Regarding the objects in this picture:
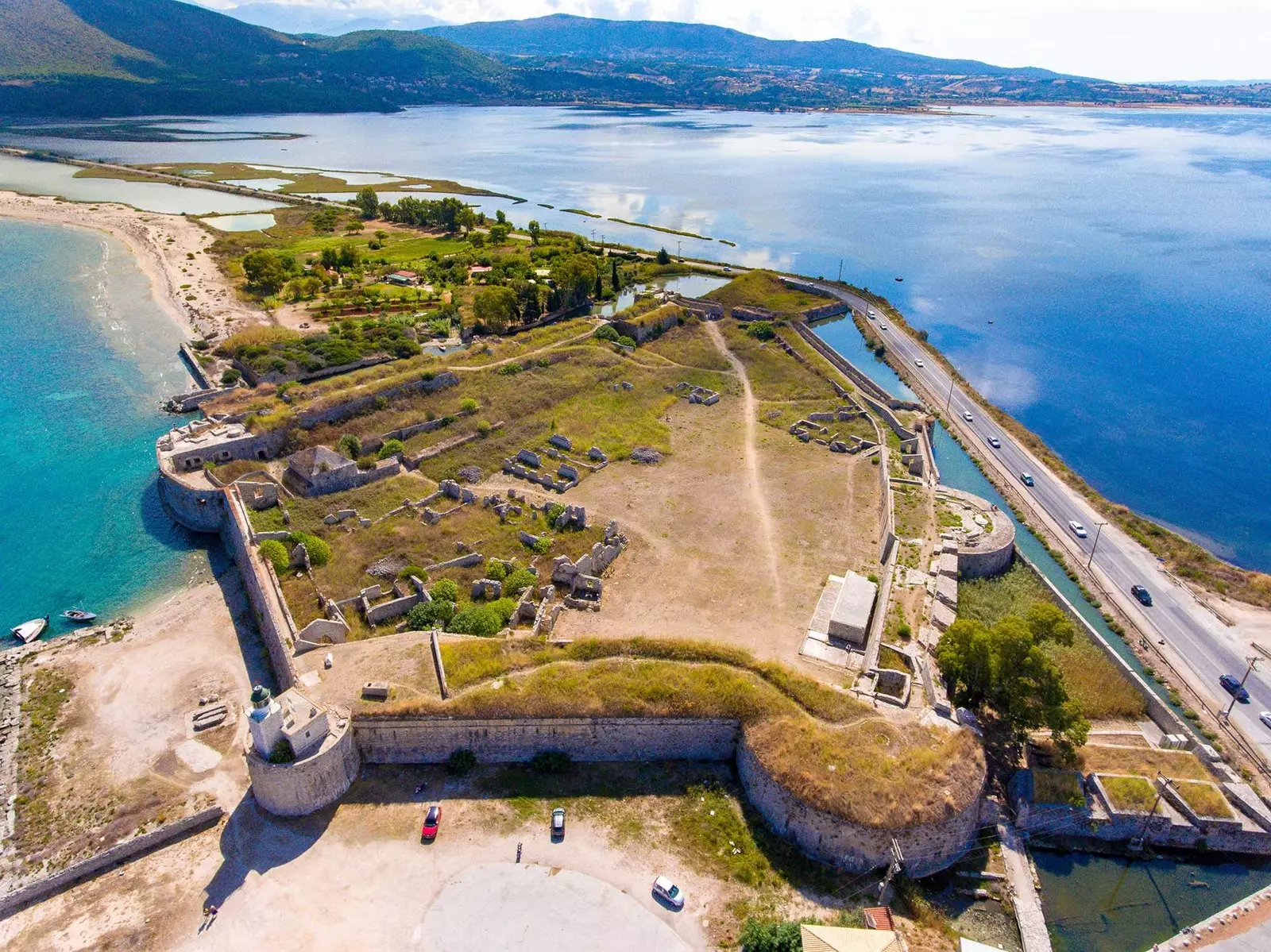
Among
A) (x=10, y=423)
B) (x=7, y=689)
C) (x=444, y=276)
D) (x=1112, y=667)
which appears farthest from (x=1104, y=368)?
(x=10, y=423)

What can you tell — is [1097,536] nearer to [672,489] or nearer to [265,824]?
[672,489]

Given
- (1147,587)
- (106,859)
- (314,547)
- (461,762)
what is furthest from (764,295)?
(106,859)

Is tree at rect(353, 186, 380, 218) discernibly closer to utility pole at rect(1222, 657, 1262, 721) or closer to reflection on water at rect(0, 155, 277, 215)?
reflection on water at rect(0, 155, 277, 215)

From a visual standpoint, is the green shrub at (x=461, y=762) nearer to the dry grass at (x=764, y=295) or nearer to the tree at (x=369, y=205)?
the dry grass at (x=764, y=295)

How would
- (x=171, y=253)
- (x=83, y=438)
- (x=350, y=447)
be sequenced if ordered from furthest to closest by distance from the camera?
(x=171, y=253), (x=83, y=438), (x=350, y=447)

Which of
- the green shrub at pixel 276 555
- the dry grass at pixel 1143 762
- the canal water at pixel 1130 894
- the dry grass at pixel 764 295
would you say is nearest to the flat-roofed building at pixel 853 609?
the dry grass at pixel 1143 762

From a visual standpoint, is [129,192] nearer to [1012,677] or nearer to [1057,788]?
[1012,677]

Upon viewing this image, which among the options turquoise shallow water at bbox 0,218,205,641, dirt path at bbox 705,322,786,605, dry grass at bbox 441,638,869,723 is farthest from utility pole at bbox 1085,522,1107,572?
turquoise shallow water at bbox 0,218,205,641
